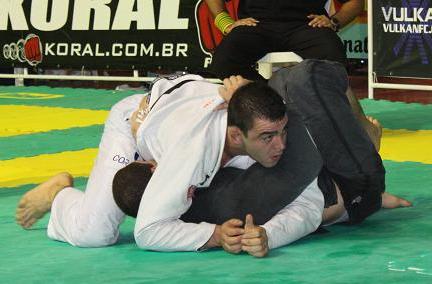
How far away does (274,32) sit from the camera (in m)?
8.53

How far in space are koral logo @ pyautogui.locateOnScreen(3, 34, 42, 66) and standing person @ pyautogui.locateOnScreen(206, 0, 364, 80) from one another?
5502 millimetres

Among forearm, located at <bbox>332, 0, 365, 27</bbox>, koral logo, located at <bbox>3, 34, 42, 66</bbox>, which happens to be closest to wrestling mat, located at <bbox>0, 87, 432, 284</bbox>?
forearm, located at <bbox>332, 0, 365, 27</bbox>

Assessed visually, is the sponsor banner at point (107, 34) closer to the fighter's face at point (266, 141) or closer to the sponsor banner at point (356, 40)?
the sponsor banner at point (356, 40)

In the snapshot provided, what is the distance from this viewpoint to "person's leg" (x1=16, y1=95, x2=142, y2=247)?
5.16 metres

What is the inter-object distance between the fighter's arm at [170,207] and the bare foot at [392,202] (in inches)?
50.7

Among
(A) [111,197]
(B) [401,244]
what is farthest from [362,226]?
(A) [111,197]

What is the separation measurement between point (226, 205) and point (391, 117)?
494cm

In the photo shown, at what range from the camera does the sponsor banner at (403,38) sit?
35.2ft

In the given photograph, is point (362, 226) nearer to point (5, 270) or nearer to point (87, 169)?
point (5, 270)

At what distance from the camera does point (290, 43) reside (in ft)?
27.8

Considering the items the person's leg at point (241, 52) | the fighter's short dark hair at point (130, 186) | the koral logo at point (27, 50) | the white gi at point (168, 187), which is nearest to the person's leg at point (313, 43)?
the person's leg at point (241, 52)

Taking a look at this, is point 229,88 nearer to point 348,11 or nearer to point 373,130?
point 373,130

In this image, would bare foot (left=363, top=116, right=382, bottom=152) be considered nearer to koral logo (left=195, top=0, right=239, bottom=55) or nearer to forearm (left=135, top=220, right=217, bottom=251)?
forearm (left=135, top=220, right=217, bottom=251)

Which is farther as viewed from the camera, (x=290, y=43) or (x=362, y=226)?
(x=290, y=43)
